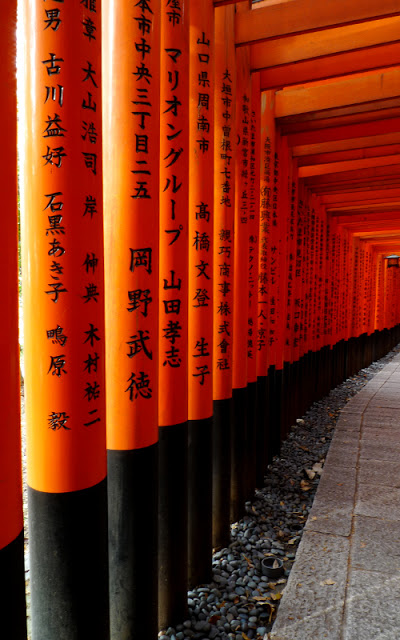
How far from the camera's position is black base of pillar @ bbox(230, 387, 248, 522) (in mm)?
4793

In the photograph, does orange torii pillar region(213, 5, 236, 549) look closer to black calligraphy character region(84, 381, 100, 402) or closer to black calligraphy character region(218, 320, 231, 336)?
black calligraphy character region(218, 320, 231, 336)

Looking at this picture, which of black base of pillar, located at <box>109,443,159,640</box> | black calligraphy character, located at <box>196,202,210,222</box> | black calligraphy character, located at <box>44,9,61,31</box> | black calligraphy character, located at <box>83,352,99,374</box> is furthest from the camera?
black calligraphy character, located at <box>196,202,210,222</box>

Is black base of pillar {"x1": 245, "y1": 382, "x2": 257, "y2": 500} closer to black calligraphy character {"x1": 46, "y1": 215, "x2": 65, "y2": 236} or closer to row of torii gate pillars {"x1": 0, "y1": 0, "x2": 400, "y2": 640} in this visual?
row of torii gate pillars {"x1": 0, "y1": 0, "x2": 400, "y2": 640}

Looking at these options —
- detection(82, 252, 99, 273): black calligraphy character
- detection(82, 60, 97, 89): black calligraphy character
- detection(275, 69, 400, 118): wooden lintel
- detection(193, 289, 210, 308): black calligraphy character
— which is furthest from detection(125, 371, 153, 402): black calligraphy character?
detection(275, 69, 400, 118): wooden lintel

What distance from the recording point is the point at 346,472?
589 centimetres

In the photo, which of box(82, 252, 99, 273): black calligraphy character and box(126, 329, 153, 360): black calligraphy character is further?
box(126, 329, 153, 360): black calligraphy character

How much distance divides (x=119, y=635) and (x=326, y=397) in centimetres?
973

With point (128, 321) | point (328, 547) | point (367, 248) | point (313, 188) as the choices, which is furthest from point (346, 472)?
point (367, 248)

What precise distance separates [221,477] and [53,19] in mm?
3778

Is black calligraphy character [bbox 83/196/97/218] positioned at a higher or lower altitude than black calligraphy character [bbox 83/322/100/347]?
higher

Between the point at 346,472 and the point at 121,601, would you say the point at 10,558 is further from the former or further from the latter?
the point at 346,472

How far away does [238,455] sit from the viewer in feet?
16.1

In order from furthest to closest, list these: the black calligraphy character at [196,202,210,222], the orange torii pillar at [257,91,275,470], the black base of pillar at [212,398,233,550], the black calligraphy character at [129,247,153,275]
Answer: the orange torii pillar at [257,91,275,470]
the black base of pillar at [212,398,233,550]
the black calligraphy character at [196,202,210,222]
the black calligraphy character at [129,247,153,275]

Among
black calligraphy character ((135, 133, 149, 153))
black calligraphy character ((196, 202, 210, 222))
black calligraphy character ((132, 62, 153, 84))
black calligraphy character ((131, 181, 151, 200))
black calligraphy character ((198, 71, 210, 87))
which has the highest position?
black calligraphy character ((198, 71, 210, 87))
